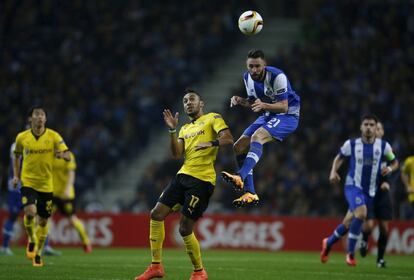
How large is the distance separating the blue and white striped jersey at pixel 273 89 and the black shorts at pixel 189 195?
1720 mm

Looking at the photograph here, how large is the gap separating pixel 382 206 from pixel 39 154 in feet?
20.0

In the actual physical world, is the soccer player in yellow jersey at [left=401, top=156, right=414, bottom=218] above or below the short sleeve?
below

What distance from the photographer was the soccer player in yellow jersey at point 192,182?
462 inches

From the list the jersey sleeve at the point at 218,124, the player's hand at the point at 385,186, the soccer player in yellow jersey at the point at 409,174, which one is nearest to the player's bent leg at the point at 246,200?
the jersey sleeve at the point at 218,124

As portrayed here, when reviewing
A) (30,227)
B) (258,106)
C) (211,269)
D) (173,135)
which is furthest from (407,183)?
(173,135)

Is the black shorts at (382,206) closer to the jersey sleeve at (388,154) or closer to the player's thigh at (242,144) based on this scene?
the jersey sleeve at (388,154)

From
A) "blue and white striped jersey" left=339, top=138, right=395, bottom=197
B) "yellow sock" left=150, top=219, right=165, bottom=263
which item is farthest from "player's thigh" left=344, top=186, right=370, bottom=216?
"yellow sock" left=150, top=219, right=165, bottom=263

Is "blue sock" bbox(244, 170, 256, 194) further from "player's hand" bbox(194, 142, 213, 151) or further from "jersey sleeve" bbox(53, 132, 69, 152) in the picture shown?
"jersey sleeve" bbox(53, 132, 69, 152)

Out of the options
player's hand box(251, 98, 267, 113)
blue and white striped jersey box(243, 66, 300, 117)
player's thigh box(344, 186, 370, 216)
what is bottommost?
player's thigh box(344, 186, 370, 216)

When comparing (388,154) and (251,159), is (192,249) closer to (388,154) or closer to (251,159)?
(251,159)

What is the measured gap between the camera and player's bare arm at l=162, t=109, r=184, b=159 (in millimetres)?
11539

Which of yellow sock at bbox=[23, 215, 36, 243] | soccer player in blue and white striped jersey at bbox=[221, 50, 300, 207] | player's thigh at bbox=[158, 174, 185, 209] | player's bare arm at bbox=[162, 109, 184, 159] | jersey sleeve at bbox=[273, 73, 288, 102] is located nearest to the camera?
player's bare arm at bbox=[162, 109, 184, 159]

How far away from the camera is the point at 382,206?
644 inches

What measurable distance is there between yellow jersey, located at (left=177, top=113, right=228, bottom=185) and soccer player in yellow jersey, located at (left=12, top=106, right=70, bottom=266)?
328cm
